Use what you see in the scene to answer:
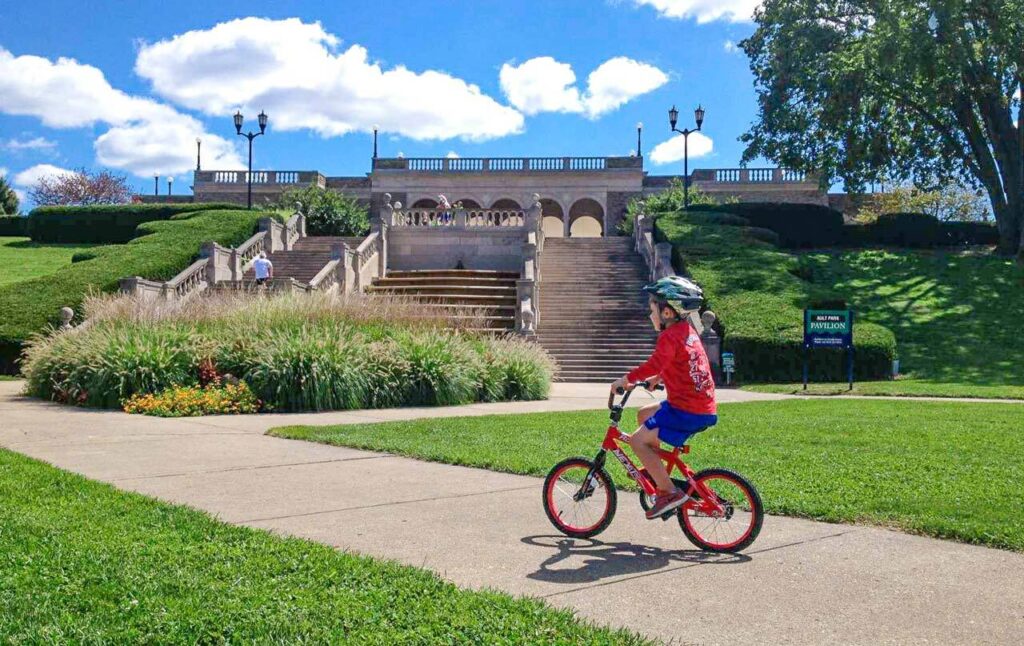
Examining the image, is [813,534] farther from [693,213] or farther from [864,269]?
[693,213]

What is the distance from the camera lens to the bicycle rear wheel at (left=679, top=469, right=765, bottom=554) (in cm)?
512

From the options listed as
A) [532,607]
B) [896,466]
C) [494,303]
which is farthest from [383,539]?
[494,303]

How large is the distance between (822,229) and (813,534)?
3289 cm

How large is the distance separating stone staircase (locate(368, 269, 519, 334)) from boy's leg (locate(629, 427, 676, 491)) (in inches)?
747

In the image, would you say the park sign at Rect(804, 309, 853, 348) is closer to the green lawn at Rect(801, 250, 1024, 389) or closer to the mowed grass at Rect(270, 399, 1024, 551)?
the green lawn at Rect(801, 250, 1024, 389)

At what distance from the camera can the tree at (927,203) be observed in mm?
51312

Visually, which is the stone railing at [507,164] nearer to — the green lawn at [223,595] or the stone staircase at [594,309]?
the stone staircase at [594,309]

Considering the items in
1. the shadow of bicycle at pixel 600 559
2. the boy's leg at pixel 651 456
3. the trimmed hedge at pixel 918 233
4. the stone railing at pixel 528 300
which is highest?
the trimmed hedge at pixel 918 233

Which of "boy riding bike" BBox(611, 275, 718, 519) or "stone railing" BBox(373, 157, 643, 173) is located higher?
"stone railing" BBox(373, 157, 643, 173)

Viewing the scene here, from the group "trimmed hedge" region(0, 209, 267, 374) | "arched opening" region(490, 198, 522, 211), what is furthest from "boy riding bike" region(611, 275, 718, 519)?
"arched opening" region(490, 198, 522, 211)

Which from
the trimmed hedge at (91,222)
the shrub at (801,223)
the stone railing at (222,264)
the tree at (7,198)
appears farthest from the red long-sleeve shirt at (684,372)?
the tree at (7,198)

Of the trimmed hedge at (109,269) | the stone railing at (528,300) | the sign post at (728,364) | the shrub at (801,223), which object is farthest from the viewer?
the shrub at (801,223)

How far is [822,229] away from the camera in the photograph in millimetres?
36094

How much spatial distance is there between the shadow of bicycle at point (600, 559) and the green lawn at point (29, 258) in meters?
30.4
